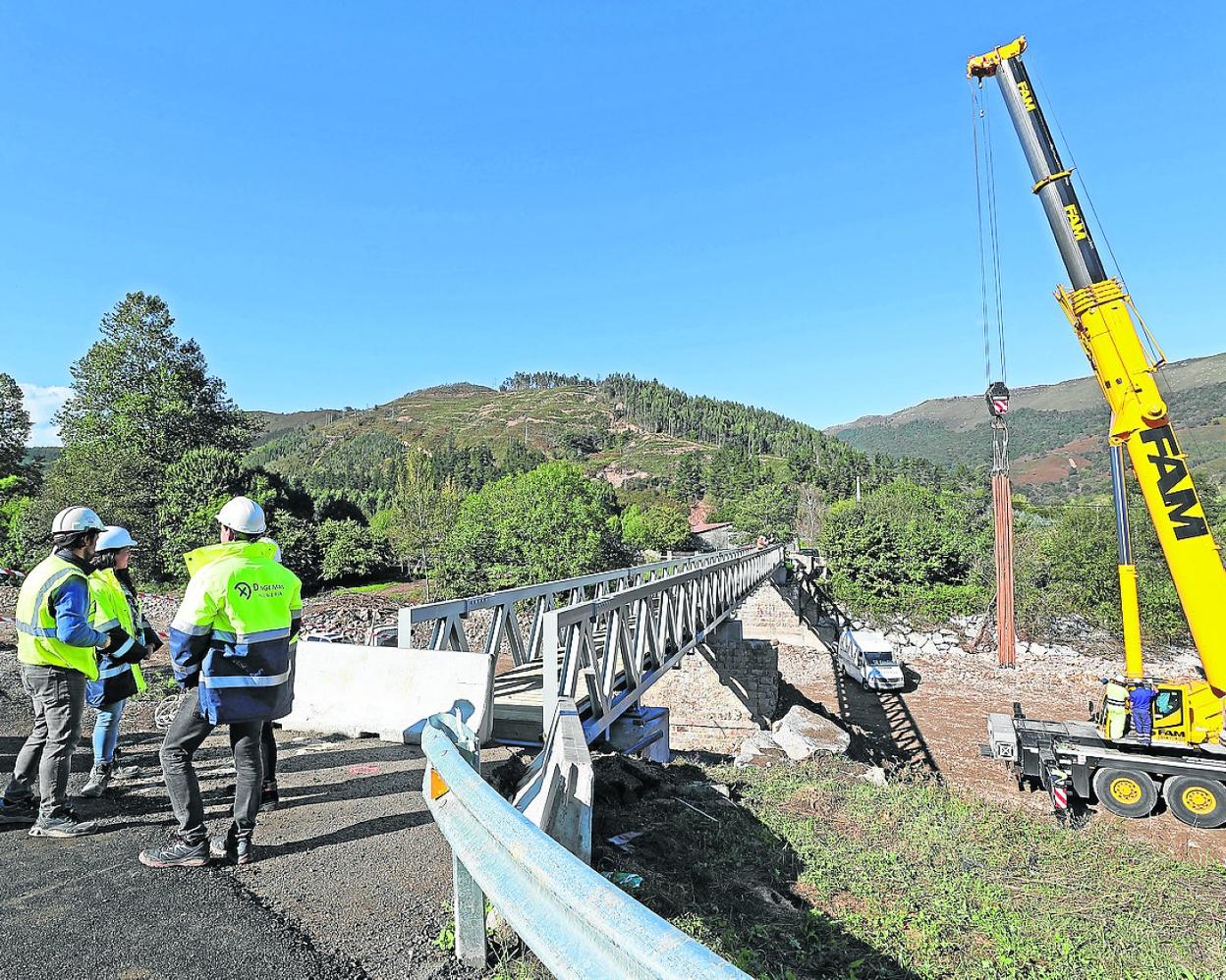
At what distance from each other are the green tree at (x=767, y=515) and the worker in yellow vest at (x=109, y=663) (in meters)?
65.6

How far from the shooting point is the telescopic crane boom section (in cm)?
989

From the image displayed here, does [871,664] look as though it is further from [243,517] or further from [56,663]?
[56,663]

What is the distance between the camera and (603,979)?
55.1 inches

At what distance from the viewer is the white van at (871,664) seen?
2638cm

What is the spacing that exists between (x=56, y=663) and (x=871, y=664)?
88.4 feet

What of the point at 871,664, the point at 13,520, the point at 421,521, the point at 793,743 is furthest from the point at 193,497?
the point at 793,743

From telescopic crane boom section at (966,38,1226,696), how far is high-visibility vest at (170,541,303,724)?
11405 mm

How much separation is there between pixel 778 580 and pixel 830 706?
7.96m

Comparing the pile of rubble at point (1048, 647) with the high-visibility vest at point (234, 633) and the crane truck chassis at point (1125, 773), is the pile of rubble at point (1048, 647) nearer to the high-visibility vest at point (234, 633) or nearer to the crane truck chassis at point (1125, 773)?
the crane truck chassis at point (1125, 773)

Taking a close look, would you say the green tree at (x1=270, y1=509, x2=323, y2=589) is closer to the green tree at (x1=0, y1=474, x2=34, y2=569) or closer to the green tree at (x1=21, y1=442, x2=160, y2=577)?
the green tree at (x1=21, y1=442, x2=160, y2=577)

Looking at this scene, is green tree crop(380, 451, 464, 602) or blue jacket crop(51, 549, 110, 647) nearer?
blue jacket crop(51, 549, 110, 647)

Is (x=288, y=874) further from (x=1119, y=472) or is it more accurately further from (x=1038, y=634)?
(x=1038, y=634)

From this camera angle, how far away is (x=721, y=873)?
14.5 feet

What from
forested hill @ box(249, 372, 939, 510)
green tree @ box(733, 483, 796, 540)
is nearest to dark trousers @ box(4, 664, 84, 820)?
green tree @ box(733, 483, 796, 540)
